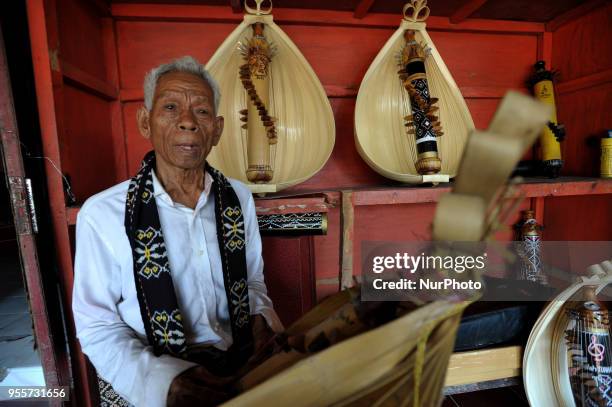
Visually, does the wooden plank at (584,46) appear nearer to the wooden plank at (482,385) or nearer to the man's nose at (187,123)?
the wooden plank at (482,385)

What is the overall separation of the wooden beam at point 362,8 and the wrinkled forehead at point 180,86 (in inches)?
36.8

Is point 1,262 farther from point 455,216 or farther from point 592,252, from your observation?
point 592,252

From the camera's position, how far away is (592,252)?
1.63 metres

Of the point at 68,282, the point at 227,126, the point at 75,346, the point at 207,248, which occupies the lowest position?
the point at 75,346

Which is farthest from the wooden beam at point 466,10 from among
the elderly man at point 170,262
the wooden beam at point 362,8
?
the elderly man at point 170,262

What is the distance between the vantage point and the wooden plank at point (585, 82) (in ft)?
4.77

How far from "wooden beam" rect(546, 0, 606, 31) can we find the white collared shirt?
1.78 meters

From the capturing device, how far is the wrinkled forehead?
0.81 m

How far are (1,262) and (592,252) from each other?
484cm

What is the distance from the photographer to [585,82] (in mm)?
1541

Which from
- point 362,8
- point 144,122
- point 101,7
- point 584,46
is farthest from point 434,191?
point 101,7

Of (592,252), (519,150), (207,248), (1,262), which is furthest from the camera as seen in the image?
(1,262)

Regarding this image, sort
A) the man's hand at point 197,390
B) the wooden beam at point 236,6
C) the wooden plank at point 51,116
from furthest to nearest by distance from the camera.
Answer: the wooden beam at point 236,6 < the wooden plank at point 51,116 < the man's hand at point 197,390

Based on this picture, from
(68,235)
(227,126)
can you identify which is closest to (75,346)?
(68,235)
